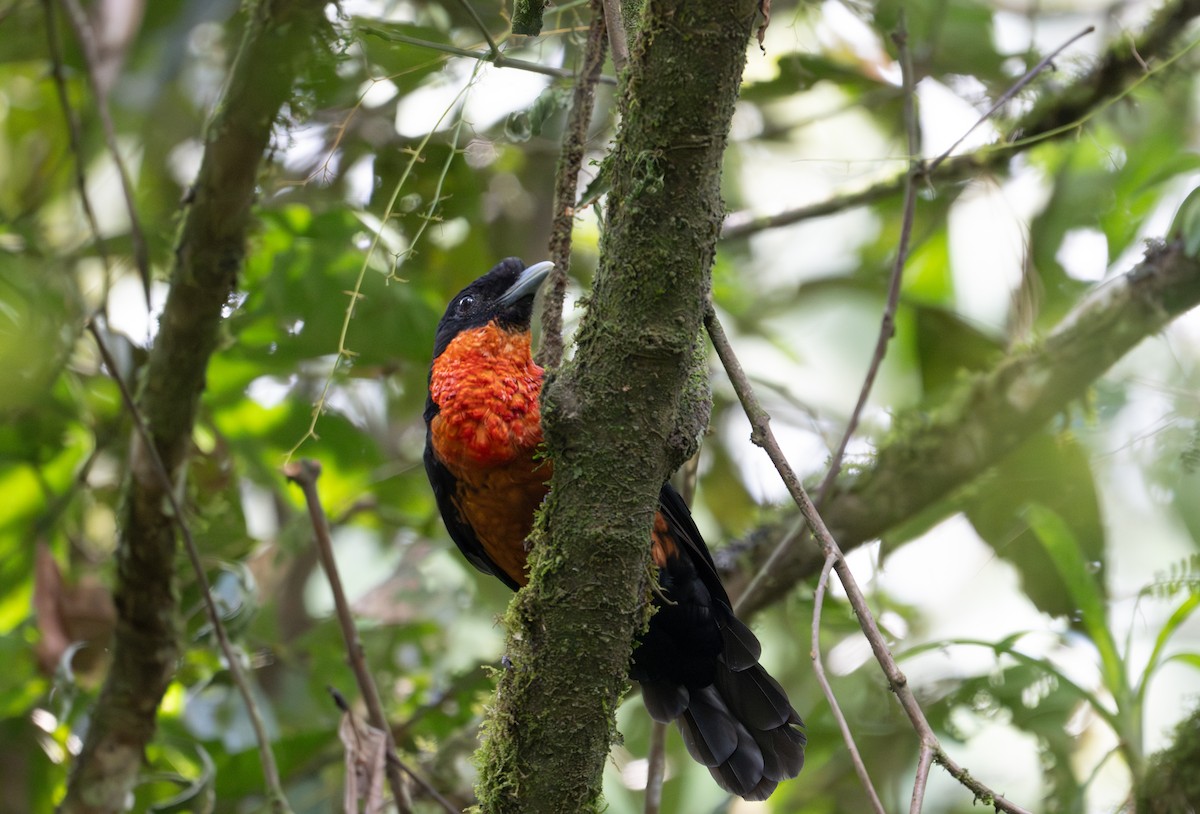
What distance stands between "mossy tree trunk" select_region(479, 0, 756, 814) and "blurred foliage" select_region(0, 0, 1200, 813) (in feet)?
3.30

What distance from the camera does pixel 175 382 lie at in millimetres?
2975

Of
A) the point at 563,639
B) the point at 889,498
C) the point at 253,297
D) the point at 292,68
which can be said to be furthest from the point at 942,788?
the point at 292,68

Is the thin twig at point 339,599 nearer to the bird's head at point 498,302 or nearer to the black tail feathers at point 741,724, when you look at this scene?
the bird's head at point 498,302

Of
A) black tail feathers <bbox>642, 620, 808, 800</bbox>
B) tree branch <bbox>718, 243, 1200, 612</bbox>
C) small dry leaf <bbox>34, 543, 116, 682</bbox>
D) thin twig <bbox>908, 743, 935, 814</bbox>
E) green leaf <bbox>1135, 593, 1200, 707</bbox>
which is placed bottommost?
thin twig <bbox>908, 743, 935, 814</bbox>

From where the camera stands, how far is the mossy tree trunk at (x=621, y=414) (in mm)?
1499

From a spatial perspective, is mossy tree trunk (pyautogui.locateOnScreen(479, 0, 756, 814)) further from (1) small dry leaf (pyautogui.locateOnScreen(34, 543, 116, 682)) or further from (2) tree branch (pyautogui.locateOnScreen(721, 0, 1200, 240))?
(1) small dry leaf (pyautogui.locateOnScreen(34, 543, 116, 682))

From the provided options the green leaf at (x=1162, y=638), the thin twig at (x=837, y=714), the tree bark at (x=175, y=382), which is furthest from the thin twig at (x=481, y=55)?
the green leaf at (x=1162, y=638)

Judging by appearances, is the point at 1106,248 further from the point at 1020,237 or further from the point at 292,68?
the point at 292,68

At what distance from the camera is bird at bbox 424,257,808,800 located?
2590 millimetres

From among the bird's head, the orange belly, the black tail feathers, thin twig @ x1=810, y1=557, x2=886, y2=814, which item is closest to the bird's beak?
the bird's head

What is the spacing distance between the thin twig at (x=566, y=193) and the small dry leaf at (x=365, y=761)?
48.5 inches

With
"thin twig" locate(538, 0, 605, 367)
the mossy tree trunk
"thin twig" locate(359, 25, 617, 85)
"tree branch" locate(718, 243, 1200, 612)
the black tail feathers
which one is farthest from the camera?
"tree branch" locate(718, 243, 1200, 612)

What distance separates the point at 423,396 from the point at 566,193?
7.62 feet

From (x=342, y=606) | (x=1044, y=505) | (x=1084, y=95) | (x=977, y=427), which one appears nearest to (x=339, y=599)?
(x=342, y=606)
